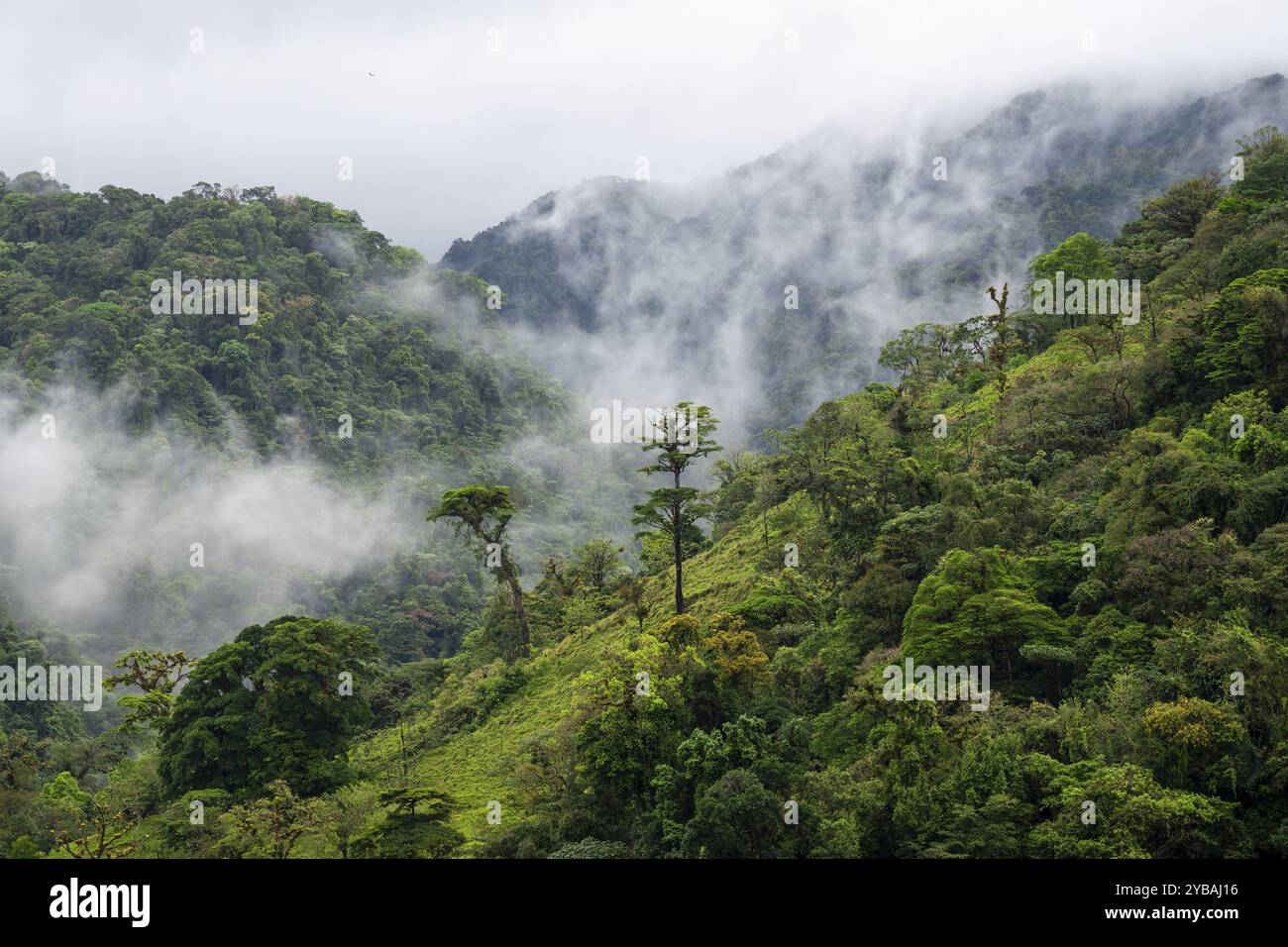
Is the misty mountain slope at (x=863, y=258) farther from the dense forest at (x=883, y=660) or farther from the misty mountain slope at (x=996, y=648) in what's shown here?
the misty mountain slope at (x=996, y=648)

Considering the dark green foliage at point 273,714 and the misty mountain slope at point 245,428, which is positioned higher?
the misty mountain slope at point 245,428

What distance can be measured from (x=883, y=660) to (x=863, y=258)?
155m

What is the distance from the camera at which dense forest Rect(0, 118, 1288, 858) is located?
21.3 metres

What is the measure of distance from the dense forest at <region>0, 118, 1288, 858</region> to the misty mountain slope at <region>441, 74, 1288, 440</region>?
9347 cm

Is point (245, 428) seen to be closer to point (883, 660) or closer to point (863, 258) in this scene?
point (883, 660)

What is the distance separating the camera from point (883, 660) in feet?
94.2

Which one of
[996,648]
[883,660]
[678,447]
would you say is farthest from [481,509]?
[996,648]

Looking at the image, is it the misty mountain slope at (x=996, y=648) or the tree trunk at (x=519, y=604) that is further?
the tree trunk at (x=519, y=604)

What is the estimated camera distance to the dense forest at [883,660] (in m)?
21.3

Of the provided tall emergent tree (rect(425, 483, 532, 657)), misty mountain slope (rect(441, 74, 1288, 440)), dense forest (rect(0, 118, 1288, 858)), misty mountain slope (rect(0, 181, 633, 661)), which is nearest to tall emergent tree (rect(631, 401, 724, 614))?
dense forest (rect(0, 118, 1288, 858))

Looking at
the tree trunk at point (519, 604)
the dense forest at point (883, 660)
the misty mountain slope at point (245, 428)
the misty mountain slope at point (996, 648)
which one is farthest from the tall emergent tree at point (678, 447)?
the misty mountain slope at point (245, 428)

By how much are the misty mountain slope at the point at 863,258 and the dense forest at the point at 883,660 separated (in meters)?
93.5
